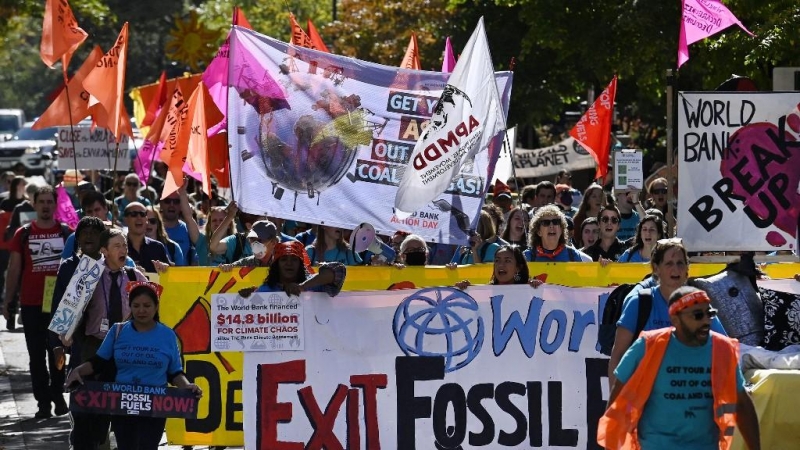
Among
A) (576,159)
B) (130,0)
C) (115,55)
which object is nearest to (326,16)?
(130,0)

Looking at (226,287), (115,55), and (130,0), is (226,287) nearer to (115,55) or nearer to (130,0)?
(115,55)

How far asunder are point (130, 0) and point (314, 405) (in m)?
41.2

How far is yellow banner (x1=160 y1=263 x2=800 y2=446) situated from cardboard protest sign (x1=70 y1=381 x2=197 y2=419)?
222 centimetres

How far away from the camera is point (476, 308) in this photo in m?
9.73

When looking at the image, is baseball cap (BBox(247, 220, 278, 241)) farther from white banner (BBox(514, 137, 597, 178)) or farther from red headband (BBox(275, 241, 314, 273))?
A: white banner (BBox(514, 137, 597, 178))

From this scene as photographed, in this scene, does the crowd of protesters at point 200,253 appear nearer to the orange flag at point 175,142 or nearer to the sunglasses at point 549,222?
the sunglasses at point 549,222

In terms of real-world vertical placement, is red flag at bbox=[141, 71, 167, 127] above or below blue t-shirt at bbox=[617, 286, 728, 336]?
above

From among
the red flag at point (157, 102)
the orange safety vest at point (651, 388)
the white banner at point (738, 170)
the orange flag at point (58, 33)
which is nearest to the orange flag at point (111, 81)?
the orange flag at point (58, 33)

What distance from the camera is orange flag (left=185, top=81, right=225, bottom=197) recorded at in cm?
1259

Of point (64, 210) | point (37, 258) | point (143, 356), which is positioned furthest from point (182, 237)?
point (143, 356)

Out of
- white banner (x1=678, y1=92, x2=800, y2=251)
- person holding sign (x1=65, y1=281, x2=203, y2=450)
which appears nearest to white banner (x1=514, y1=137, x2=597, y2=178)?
white banner (x1=678, y1=92, x2=800, y2=251)

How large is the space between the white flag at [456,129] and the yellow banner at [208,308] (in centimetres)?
52

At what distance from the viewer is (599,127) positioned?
16812mm

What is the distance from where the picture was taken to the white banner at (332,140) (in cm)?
1037
